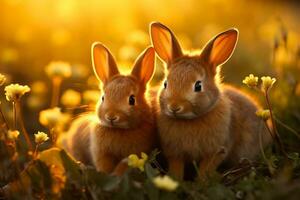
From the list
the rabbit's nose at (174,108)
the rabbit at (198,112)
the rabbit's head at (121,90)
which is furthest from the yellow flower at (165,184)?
the rabbit's head at (121,90)

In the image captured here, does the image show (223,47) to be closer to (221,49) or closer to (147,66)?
(221,49)

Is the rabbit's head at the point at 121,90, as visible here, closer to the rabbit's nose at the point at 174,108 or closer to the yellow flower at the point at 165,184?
the rabbit's nose at the point at 174,108

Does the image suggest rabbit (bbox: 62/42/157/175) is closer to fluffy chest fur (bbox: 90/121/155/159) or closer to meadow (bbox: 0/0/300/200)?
fluffy chest fur (bbox: 90/121/155/159)

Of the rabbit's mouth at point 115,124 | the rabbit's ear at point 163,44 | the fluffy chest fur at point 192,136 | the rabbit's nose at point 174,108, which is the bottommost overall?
the fluffy chest fur at point 192,136

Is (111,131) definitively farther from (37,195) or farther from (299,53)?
(299,53)

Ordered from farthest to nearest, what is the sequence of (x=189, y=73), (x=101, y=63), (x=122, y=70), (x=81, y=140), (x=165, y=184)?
(x=122, y=70)
(x=81, y=140)
(x=101, y=63)
(x=189, y=73)
(x=165, y=184)

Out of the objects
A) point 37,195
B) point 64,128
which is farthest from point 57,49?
point 37,195

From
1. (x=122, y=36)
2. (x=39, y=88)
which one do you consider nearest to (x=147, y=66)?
(x=39, y=88)
